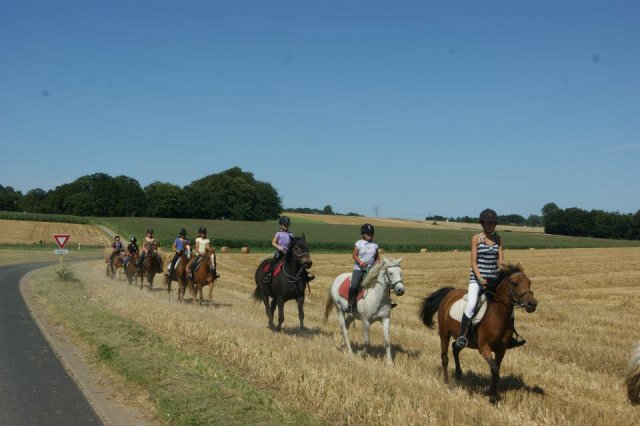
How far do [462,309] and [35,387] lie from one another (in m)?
6.13

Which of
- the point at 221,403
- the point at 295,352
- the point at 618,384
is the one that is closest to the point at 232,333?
the point at 295,352

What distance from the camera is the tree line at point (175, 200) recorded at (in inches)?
5246

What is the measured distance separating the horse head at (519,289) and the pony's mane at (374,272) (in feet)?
9.37

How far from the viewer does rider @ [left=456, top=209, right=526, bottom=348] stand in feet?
27.8

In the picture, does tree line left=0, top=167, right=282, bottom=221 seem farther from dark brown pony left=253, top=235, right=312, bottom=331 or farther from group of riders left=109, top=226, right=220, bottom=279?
dark brown pony left=253, top=235, right=312, bottom=331

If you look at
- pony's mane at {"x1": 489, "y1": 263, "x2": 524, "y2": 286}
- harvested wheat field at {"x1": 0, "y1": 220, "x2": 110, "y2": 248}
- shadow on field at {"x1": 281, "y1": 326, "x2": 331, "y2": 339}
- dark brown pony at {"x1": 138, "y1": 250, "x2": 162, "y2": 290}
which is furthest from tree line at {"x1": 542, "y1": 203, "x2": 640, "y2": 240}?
pony's mane at {"x1": 489, "y1": 263, "x2": 524, "y2": 286}

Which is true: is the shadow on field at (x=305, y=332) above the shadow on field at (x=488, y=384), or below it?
below

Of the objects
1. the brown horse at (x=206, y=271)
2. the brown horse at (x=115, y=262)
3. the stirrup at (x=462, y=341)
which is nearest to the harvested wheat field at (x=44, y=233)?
the brown horse at (x=115, y=262)

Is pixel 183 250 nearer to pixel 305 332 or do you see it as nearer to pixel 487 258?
pixel 305 332

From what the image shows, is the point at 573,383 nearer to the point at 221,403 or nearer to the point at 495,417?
the point at 495,417

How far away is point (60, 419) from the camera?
727cm

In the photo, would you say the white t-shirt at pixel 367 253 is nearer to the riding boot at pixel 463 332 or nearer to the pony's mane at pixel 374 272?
the pony's mane at pixel 374 272

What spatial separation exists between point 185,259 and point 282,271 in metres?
8.58

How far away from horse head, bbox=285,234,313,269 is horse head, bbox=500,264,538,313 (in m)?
5.33
